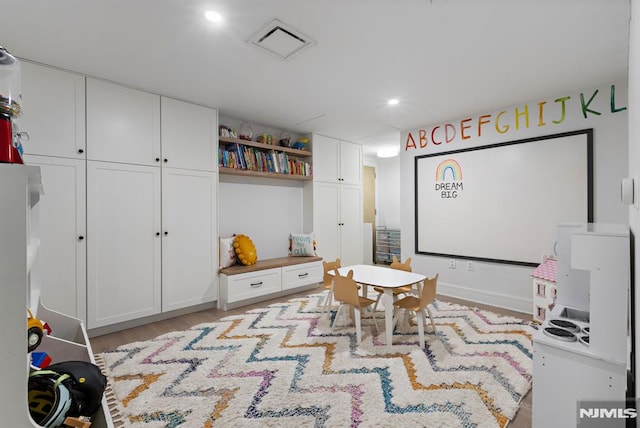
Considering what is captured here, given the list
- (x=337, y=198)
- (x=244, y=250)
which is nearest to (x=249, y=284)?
(x=244, y=250)

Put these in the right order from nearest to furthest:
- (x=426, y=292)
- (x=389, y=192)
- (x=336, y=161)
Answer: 1. (x=426, y=292)
2. (x=336, y=161)
3. (x=389, y=192)

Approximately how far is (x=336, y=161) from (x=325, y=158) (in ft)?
0.85

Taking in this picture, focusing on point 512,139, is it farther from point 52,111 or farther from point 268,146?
point 52,111

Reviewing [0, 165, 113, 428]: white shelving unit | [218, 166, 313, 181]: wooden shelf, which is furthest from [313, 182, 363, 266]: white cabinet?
[0, 165, 113, 428]: white shelving unit

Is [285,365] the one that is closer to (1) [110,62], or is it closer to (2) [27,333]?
(2) [27,333]

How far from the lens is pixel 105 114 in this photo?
2.86 metres

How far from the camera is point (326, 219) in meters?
4.88

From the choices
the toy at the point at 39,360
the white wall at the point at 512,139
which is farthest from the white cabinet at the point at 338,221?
the toy at the point at 39,360

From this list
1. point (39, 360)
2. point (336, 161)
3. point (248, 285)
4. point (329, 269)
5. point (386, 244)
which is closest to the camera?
point (39, 360)

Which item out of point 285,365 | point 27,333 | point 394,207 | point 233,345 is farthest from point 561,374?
point 394,207

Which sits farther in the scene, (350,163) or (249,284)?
(350,163)

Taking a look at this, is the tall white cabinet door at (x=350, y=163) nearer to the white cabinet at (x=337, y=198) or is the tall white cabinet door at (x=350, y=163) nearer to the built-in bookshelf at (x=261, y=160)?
the white cabinet at (x=337, y=198)

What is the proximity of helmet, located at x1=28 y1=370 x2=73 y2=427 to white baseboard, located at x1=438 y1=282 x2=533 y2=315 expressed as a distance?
407 centimetres

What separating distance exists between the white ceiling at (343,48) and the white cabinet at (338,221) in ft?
5.56
